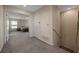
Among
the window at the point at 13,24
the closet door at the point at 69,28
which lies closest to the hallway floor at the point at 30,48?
the closet door at the point at 69,28

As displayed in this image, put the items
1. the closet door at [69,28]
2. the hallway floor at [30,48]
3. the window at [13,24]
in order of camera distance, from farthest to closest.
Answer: the window at [13,24] → the closet door at [69,28] → the hallway floor at [30,48]

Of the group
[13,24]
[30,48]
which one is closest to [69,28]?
[30,48]

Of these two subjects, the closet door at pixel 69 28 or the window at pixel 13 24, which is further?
the window at pixel 13 24

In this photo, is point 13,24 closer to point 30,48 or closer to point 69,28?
point 30,48

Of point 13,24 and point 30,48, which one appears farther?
point 13,24

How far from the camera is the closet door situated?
3.88 m

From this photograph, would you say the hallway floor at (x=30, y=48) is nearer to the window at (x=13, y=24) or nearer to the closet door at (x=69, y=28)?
the closet door at (x=69, y=28)

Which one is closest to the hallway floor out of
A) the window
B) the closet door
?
the closet door

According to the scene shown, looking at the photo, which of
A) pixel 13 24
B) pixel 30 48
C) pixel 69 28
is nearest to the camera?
pixel 30 48

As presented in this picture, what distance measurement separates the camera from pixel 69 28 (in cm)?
421

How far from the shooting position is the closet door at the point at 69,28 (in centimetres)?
388
